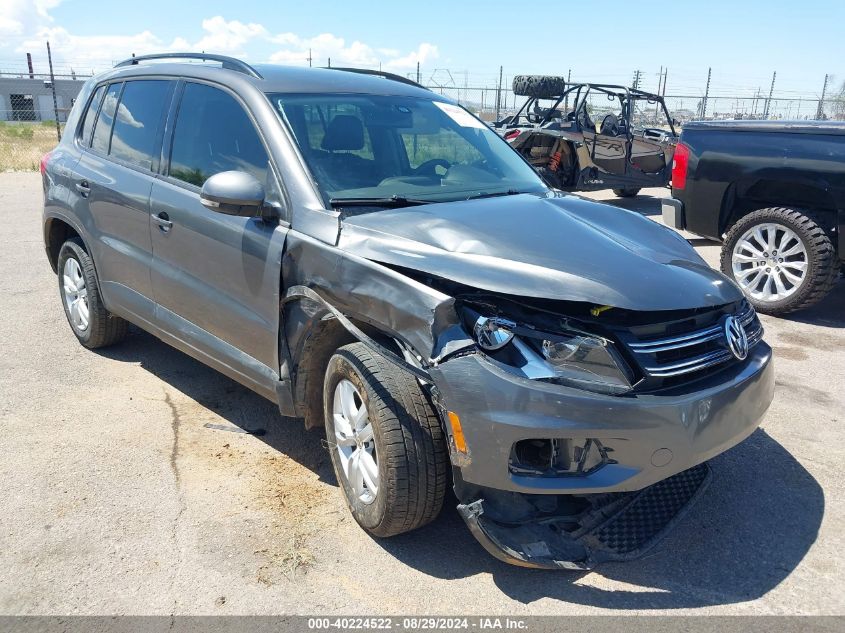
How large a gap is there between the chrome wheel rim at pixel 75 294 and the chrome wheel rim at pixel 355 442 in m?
2.70

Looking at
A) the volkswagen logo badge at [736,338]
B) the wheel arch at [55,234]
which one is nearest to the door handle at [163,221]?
the wheel arch at [55,234]

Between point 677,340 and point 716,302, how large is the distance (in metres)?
0.27

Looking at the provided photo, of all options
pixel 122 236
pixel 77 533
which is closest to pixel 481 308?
pixel 77 533

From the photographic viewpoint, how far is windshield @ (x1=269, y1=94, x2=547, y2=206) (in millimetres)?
3416

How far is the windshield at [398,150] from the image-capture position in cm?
342

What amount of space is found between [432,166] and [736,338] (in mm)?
1745

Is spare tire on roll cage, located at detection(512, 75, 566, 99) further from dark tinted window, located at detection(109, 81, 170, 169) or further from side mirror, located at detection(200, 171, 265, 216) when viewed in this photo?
side mirror, located at detection(200, 171, 265, 216)

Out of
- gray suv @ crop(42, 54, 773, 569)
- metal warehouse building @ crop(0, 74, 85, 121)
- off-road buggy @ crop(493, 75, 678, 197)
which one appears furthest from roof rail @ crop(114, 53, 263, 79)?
metal warehouse building @ crop(0, 74, 85, 121)

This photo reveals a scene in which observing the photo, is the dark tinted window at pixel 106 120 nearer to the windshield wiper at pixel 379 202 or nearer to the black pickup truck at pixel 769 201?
the windshield wiper at pixel 379 202

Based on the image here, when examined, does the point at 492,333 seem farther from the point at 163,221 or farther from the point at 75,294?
the point at 75,294

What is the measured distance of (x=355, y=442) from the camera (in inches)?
121

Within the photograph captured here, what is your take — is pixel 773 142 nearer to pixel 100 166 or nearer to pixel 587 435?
pixel 587 435

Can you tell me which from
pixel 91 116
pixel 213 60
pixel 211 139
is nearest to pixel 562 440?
pixel 211 139

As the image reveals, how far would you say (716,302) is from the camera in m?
2.84
